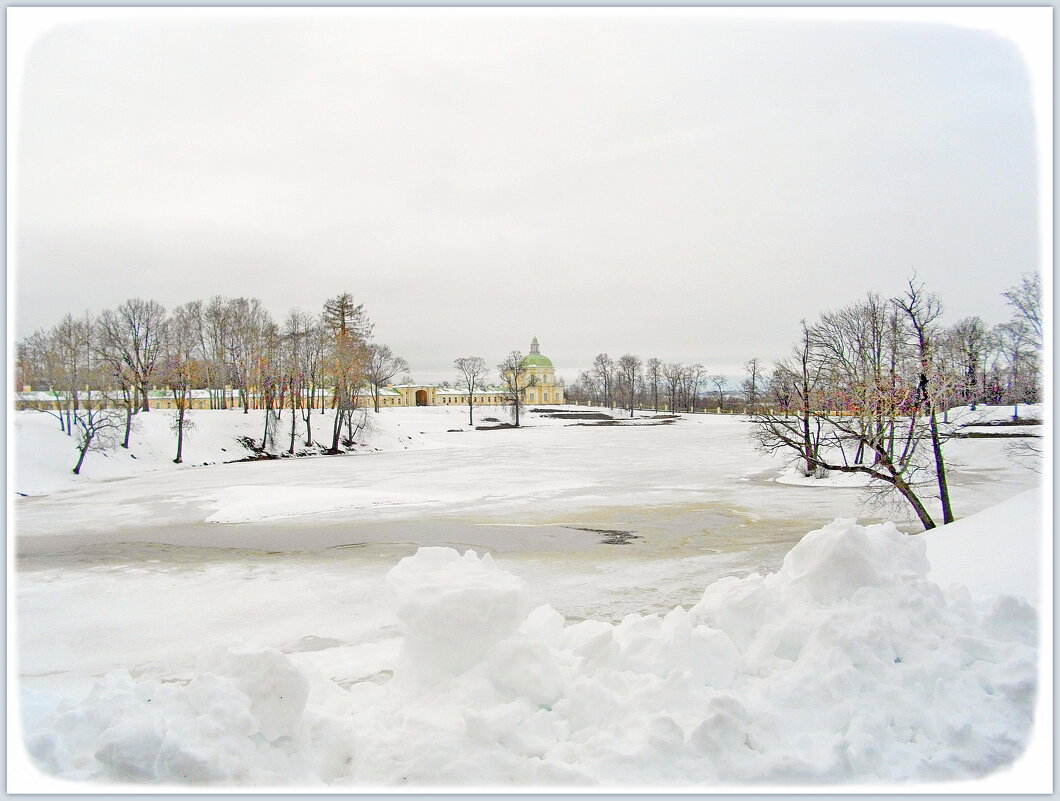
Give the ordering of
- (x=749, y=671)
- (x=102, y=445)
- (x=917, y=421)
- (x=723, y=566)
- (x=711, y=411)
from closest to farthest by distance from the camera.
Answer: (x=749, y=671)
(x=723, y=566)
(x=917, y=421)
(x=102, y=445)
(x=711, y=411)

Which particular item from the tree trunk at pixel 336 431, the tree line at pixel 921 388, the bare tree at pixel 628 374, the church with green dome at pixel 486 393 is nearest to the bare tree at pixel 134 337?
the tree trunk at pixel 336 431

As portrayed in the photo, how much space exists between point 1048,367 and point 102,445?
127 ft

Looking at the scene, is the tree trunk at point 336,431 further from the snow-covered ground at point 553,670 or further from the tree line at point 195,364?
the snow-covered ground at point 553,670

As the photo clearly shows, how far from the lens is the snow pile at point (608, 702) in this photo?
3.54 metres

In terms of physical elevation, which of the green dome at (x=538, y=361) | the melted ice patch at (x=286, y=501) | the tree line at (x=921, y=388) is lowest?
the melted ice patch at (x=286, y=501)

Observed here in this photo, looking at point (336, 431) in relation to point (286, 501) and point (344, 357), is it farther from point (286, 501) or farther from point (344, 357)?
point (286, 501)

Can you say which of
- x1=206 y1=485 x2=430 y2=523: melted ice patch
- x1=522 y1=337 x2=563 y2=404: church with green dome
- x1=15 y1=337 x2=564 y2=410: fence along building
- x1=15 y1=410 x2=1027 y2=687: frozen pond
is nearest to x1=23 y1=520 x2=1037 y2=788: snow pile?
x1=15 y1=410 x2=1027 y2=687: frozen pond

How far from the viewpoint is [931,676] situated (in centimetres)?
416

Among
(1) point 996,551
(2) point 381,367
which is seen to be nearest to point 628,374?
(2) point 381,367

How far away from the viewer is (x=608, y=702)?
160 inches

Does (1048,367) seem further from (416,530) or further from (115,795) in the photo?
(416,530)

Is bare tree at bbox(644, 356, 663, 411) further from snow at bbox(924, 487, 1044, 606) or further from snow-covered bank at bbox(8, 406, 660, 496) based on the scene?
snow at bbox(924, 487, 1044, 606)

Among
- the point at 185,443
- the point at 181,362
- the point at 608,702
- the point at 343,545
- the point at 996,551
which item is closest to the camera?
the point at 608,702

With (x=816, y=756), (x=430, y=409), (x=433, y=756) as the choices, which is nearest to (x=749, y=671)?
(x=816, y=756)
